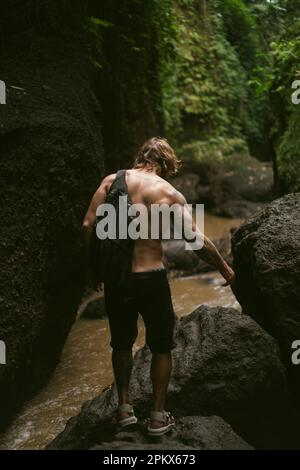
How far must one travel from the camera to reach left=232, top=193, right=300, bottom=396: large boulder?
11.2 ft

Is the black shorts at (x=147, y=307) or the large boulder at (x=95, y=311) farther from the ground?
the black shorts at (x=147, y=307)

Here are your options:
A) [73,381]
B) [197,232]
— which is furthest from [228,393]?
[73,381]

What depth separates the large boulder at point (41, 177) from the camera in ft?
14.1

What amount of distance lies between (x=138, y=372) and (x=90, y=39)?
4394mm

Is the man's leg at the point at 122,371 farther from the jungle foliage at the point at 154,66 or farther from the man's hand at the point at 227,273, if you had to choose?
the jungle foliage at the point at 154,66

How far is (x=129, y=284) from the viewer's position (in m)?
3.29

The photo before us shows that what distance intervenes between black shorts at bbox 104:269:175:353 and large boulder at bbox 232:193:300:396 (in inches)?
30.1

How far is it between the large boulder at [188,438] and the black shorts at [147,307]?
539 millimetres

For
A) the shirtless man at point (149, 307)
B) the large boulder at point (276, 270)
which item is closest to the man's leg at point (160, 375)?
the shirtless man at point (149, 307)

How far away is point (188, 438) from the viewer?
3115 mm

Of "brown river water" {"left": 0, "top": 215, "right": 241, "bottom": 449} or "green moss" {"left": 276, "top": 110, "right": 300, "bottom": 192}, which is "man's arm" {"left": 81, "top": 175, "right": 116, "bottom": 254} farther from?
"green moss" {"left": 276, "top": 110, "right": 300, "bottom": 192}
